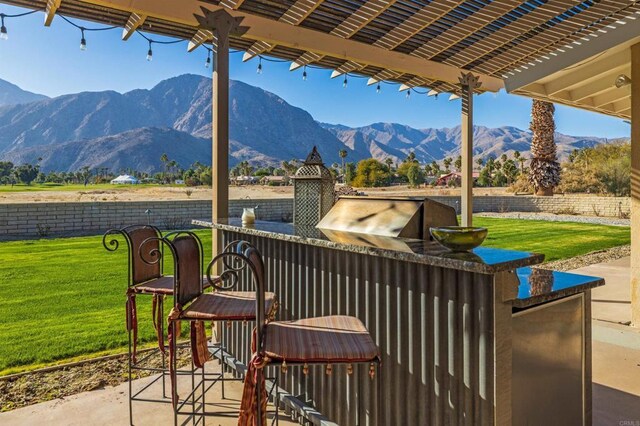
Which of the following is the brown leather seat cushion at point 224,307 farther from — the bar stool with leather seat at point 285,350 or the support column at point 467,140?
the support column at point 467,140

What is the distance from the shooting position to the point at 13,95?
12712 cm

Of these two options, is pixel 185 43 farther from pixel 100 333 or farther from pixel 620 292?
pixel 620 292

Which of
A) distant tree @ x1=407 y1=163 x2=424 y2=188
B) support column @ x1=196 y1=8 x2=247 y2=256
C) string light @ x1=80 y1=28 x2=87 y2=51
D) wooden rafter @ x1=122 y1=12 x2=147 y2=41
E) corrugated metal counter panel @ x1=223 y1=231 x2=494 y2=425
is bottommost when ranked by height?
corrugated metal counter panel @ x1=223 y1=231 x2=494 y2=425

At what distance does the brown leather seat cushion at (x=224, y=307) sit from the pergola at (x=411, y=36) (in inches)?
51.8

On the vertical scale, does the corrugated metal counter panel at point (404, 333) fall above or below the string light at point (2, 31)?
below

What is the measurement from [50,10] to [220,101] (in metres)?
1.27

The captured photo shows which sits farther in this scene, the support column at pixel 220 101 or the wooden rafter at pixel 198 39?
the wooden rafter at pixel 198 39

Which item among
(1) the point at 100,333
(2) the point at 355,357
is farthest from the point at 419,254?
(1) the point at 100,333

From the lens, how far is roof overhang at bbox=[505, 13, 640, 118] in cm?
360

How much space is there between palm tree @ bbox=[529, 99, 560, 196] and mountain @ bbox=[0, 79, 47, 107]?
13658 centimetres

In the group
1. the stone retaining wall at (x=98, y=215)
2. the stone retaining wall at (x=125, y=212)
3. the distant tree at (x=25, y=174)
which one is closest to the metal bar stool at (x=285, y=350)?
the stone retaining wall at (x=125, y=212)

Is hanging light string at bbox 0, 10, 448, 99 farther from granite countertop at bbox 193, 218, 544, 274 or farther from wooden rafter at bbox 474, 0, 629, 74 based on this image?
granite countertop at bbox 193, 218, 544, 274

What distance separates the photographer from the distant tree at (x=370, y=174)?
2873cm

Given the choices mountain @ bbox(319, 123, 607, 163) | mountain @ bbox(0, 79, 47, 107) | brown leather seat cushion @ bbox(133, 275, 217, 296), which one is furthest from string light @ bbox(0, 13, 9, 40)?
mountain @ bbox(0, 79, 47, 107)
